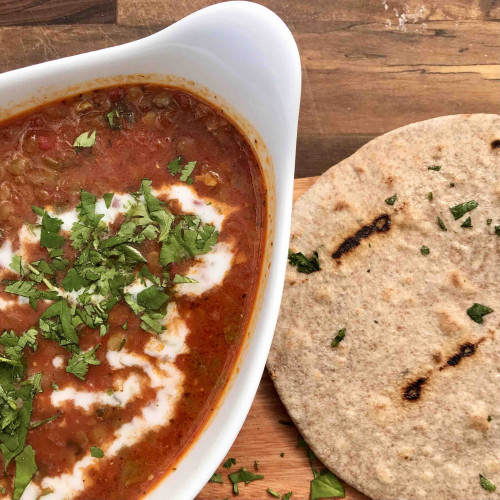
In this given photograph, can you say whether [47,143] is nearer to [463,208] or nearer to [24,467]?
[24,467]

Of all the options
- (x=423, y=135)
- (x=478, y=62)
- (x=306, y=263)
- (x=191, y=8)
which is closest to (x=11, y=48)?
(x=191, y=8)

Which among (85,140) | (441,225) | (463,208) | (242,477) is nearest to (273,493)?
(242,477)

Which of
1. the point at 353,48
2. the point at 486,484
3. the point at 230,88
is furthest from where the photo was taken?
the point at 353,48

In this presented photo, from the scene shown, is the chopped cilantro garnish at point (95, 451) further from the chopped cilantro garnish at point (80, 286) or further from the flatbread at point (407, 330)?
the flatbread at point (407, 330)

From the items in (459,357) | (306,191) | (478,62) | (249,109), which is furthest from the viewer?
(478,62)

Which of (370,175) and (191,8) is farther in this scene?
(191,8)

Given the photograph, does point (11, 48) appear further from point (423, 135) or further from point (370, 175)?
point (423, 135)
